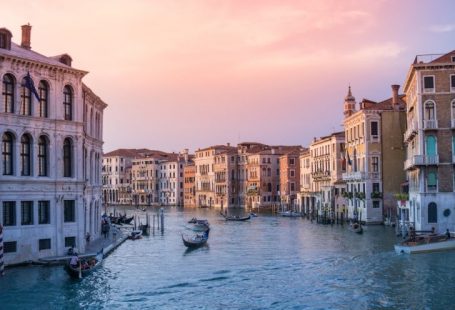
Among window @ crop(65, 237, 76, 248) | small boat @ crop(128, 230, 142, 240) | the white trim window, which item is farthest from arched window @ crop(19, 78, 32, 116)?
the white trim window

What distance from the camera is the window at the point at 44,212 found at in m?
21.4

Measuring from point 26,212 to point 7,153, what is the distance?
6.54ft

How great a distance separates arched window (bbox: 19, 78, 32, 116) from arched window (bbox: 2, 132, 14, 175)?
901 mm

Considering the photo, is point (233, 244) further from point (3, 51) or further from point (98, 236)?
point (3, 51)

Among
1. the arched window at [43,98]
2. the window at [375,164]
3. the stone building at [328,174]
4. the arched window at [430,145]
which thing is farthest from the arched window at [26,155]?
the stone building at [328,174]

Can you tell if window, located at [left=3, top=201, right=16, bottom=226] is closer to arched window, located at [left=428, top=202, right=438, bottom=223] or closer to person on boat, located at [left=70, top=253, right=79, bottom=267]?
person on boat, located at [left=70, top=253, right=79, bottom=267]

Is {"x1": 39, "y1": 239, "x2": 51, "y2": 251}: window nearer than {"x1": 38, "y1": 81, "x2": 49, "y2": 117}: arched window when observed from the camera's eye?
Yes

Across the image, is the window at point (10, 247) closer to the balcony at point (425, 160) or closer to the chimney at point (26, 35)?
the chimney at point (26, 35)

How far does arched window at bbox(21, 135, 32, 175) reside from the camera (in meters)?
21.0

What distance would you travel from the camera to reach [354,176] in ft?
145

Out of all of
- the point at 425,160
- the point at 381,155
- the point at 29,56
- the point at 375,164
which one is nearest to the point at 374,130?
the point at 381,155

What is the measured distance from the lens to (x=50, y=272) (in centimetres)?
1991

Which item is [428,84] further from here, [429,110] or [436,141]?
[436,141]

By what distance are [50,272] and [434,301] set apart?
11.1m
